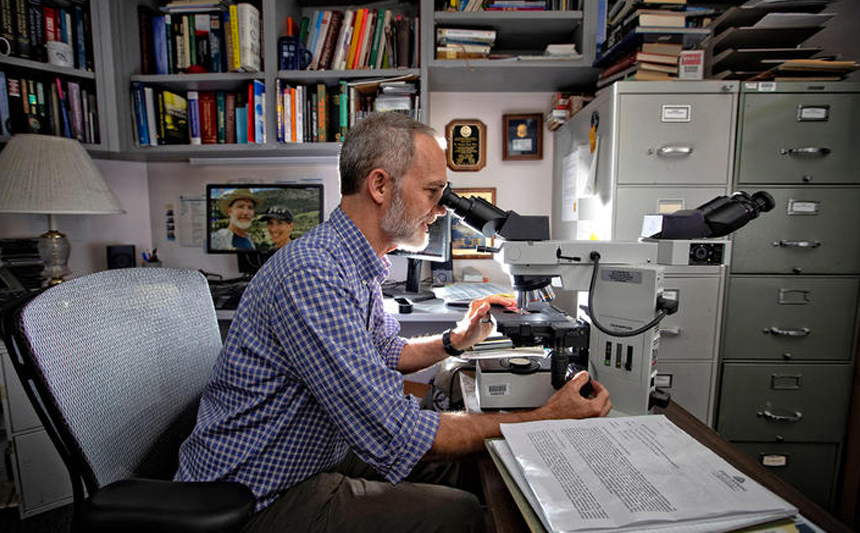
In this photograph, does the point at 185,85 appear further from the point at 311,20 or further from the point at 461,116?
the point at 461,116

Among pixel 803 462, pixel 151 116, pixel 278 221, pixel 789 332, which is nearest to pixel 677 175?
pixel 789 332

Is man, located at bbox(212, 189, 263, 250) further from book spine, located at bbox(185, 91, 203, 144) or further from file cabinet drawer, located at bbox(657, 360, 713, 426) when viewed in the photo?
file cabinet drawer, located at bbox(657, 360, 713, 426)

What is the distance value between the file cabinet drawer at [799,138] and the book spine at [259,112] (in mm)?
1956

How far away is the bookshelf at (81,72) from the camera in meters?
1.78

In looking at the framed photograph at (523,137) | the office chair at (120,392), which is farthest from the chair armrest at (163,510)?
the framed photograph at (523,137)

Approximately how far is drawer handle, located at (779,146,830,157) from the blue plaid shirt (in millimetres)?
1683

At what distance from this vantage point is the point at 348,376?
0.74 m

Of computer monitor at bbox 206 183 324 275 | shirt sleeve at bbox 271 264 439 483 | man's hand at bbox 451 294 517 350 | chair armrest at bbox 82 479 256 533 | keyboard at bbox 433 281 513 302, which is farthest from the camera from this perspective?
computer monitor at bbox 206 183 324 275

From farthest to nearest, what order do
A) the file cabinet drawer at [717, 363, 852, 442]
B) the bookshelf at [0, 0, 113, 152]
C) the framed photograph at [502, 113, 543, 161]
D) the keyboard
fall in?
1. the framed photograph at [502, 113, 543, 161]
2. the keyboard
3. the bookshelf at [0, 0, 113, 152]
4. the file cabinet drawer at [717, 363, 852, 442]

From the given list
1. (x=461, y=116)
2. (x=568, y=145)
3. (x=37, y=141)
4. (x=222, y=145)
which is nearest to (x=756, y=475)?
(x=568, y=145)

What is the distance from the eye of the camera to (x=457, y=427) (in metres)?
0.79

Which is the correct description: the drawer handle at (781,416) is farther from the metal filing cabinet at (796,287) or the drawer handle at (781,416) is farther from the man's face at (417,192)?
the man's face at (417,192)

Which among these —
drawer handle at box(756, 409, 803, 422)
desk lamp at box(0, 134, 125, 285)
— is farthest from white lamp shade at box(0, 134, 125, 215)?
drawer handle at box(756, 409, 803, 422)

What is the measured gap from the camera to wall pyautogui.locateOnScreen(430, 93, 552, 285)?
7.36 ft
